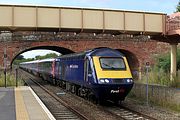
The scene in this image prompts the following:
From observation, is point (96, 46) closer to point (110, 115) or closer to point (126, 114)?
point (126, 114)

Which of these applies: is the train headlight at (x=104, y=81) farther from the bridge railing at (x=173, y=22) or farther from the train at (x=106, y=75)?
the bridge railing at (x=173, y=22)

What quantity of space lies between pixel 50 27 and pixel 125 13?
17.8ft

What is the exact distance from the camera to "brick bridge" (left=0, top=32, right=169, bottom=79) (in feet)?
154

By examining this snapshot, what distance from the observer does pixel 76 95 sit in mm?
24156

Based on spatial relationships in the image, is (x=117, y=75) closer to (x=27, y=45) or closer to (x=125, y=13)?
(x=125, y=13)

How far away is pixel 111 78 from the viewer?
17516 millimetres

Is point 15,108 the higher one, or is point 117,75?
point 117,75

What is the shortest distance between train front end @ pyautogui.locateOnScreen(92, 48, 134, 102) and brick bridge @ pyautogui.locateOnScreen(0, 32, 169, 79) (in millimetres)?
29551

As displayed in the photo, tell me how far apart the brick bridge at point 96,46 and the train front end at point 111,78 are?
97.0 ft

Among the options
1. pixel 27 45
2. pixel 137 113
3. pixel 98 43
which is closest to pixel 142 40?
pixel 98 43

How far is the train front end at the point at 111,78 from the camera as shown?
17284mm

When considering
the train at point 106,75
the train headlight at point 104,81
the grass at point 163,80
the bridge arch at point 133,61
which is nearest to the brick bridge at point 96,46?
the bridge arch at point 133,61

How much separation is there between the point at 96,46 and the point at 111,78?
30.9 m

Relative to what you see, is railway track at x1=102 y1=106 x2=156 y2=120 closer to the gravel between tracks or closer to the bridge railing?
the gravel between tracks
